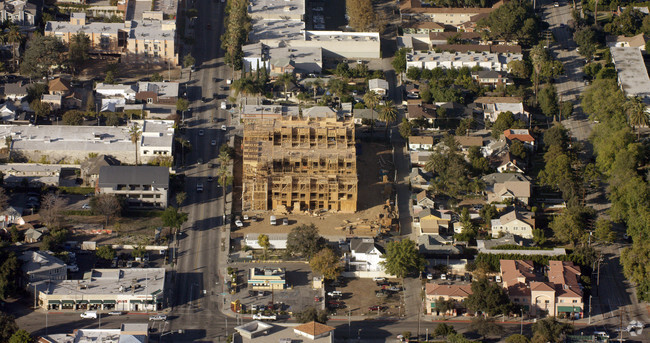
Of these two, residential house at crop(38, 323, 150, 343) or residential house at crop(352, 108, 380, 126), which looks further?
residential house at crop(352, 108, 380, 126)

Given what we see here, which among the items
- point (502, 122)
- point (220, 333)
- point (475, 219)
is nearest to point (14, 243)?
point (220, 333)

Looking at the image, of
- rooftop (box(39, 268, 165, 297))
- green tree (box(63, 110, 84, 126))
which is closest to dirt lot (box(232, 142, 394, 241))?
rooftop (box(39, 268, 165, 297))

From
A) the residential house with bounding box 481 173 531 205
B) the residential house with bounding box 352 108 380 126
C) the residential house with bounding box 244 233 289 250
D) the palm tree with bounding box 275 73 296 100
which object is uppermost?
the palm tree with bounding box 275 73 296 100

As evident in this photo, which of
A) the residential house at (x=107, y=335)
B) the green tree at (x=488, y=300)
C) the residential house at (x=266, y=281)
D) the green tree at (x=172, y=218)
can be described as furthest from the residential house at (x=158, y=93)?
the green tree at (x=488, y=300)

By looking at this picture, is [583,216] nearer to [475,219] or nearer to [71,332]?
[475,219]

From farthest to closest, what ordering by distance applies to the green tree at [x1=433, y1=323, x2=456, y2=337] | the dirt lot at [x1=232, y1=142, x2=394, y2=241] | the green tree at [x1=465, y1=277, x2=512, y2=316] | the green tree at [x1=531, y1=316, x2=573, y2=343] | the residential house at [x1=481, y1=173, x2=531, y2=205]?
the residential house at [x1=481, y1=173, x2=531, y2=205]
the dirt lot at [x1=232, y1=142, x2=394, y2=241]
the green tree at [x1=465, y1=277, x2=512, y2=316]
the green tree at [x1=433, y1=323, x2=456, y2=337]
the green tree at [x1=531, y1=316, x2=573, y2=343]

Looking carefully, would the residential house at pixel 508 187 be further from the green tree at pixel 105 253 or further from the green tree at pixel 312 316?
the green tree at pixel 105 253

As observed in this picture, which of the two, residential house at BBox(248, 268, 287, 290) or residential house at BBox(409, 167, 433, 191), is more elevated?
residential house at BBox(409, 167, 433, 191)

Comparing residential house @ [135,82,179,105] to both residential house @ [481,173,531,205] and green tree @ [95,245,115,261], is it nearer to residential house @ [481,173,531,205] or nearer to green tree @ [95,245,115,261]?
green tree @ [95,245,115,261]
